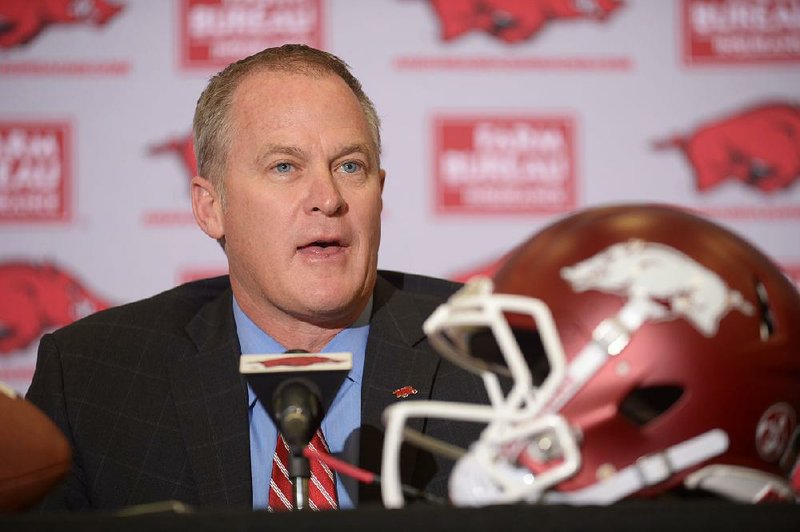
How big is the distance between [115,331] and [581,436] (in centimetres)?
106

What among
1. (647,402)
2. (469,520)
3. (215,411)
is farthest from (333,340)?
(469,520)

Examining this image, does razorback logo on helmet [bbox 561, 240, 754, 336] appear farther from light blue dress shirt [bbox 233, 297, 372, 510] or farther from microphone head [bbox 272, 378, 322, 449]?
light blue dress shirt [bbox 233, 297, 372, 510]

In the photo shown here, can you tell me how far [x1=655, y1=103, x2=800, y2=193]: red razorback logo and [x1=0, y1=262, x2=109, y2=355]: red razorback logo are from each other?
1628mm

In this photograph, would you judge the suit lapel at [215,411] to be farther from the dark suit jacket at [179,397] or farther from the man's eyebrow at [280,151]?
the man's eyebrow at [280,151]

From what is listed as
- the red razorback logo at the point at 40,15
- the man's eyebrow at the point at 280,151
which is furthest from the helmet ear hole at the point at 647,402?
the red razorback logo at the point at 40,15

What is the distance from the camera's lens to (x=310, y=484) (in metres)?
1.38

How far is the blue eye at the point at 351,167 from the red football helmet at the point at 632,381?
0.71 meters

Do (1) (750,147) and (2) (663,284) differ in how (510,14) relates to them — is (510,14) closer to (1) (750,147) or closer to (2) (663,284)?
(1) (750,147)

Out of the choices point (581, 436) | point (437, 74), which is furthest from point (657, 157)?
point (581, 436)

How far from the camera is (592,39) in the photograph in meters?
2.81

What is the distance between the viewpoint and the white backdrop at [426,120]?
2.74 meters

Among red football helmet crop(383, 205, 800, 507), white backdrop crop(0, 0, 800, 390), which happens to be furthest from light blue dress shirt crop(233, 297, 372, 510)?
white backdrop crop(0, 0, 800, 390)

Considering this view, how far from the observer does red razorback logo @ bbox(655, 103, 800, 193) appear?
9.14 ft

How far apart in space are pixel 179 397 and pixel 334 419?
0.80ft
